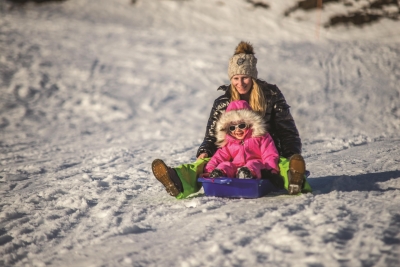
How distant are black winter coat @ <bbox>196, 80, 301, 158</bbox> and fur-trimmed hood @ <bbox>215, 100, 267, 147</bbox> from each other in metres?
0.19

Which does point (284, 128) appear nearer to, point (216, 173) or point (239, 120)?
point (239, 120)

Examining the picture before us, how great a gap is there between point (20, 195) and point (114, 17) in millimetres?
10491

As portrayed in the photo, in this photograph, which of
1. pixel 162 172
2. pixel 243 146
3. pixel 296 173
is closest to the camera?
pixel 296 173

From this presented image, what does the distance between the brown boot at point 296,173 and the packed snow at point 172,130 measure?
11cm

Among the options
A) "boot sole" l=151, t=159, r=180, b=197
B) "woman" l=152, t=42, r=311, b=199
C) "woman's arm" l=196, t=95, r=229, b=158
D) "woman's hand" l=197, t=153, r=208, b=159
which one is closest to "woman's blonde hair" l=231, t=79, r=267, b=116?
"woman" l=152, t=42, r=311, b=199

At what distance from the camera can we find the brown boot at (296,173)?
2.75m

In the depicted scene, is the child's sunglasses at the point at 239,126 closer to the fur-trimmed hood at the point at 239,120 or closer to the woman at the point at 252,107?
the fur-trimmed hood at the point at 239,120

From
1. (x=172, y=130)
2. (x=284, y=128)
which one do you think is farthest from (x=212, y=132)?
(x=172, y=130)

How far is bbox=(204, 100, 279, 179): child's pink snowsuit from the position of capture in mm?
3166

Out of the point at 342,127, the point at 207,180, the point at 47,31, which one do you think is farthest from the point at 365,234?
the point at 47,31

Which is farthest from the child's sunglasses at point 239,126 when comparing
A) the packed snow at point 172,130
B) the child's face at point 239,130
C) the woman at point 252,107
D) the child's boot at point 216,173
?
the packed snow at point 172,130

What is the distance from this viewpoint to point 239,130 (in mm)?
3316

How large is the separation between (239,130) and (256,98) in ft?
1.40

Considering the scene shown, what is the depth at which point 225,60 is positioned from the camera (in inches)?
439
